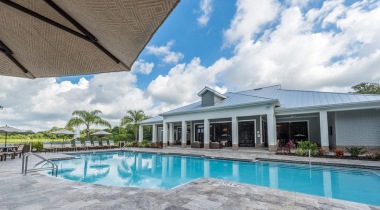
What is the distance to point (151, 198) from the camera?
16.1 feet

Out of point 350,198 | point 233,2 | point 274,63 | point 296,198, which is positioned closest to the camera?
point 296,198

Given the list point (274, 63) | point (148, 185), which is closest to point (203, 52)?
point (274, 63)

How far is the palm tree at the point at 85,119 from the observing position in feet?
91.7

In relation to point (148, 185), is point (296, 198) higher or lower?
higher

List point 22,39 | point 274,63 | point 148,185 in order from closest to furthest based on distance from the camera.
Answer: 1. point 22,39
2. point 148,185
3. point 274,63

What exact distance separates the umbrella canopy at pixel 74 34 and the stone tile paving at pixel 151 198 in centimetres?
317

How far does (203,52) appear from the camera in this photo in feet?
69.1

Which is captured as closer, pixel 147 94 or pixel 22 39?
pixel 22 39

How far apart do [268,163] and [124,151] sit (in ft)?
48.0

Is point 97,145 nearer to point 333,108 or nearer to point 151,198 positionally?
point 151,198

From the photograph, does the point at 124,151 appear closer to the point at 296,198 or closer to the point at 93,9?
the point at 296,198

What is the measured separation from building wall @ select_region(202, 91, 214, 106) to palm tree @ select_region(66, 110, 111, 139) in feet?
55.9

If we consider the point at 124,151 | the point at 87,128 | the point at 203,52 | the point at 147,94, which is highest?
the point at 203,52

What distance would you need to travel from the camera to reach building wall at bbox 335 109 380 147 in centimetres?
1392
